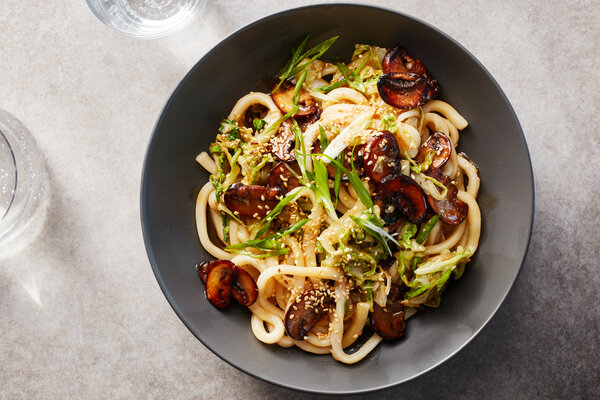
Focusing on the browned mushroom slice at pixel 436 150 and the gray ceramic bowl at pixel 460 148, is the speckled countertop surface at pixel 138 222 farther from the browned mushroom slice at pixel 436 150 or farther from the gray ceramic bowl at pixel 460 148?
the browned mushroom slice at pixel 436 150

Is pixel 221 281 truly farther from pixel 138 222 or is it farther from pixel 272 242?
pixel 138 222

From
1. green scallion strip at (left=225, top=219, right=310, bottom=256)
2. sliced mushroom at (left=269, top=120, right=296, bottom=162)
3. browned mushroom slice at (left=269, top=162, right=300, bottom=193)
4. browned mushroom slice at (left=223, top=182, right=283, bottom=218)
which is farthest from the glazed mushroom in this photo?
sliced mushroom at (left=269, top=120, right=296, bottom=162)

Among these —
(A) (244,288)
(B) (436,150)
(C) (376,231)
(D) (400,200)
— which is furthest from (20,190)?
(B) (436,150)

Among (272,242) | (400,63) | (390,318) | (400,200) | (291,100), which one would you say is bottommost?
(390,318)

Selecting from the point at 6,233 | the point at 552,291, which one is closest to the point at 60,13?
the point at 6,233

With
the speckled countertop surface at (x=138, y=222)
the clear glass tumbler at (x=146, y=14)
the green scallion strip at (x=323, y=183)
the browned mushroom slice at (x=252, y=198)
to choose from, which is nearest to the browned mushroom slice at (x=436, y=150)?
the green scallion strip at (x=323, y=183)

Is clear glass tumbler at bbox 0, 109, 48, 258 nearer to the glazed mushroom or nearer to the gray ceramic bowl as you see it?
the gray ceramic bowl
